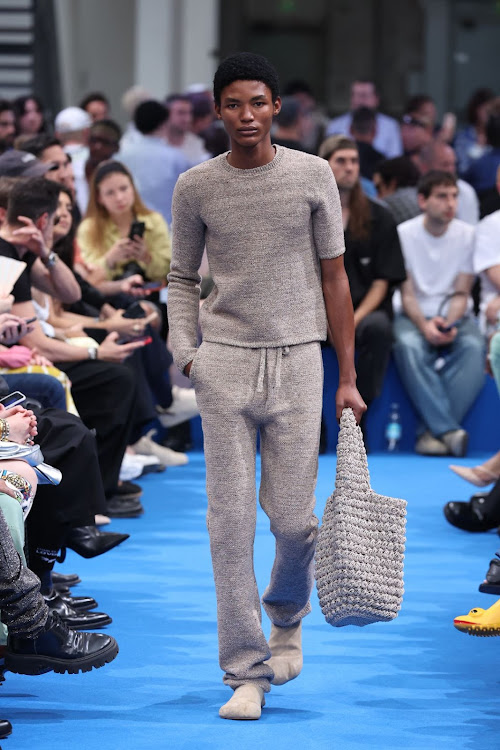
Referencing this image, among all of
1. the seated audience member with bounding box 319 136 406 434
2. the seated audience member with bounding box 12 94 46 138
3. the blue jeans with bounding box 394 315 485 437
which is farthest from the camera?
the seated audience member with bounding box 12 94 46 138

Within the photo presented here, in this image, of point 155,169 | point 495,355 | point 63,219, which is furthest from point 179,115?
point 495,355

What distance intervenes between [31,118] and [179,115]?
1.13m

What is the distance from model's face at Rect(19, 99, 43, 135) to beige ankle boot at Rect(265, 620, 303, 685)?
7431mm

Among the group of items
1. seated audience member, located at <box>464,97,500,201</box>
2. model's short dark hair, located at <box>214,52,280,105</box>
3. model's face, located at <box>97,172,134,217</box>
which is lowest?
seated audience member, located at <box>464,97,500,201</box>

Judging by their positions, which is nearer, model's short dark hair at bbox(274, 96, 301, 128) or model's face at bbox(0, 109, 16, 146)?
model's short dark hair at bbox(274, 96, 301, 128)

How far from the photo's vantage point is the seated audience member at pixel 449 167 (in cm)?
882

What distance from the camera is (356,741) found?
3133 millimetres

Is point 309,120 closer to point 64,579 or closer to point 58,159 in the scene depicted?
point 58,159

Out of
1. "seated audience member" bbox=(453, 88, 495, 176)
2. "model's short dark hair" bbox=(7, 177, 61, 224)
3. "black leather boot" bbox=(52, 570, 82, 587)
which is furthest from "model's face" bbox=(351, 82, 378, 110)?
"black leather boot" bbox=(52, 570, 82, 587)

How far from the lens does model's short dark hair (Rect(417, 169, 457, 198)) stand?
24.6 ft

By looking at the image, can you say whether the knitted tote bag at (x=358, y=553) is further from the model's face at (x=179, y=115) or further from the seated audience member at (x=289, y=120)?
the model's face at (x=179, y=115)

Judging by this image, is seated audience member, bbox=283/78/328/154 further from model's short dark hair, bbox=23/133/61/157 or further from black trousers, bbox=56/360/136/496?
black trousers, bbox=56/360/136/496

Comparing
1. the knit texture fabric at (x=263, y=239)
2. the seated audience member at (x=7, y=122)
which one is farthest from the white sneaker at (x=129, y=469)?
the seated audience member at (x=7, y=122)

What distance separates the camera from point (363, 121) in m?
9.66
